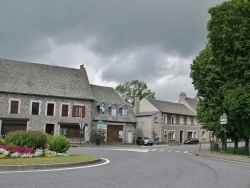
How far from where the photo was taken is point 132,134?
59.5 metres

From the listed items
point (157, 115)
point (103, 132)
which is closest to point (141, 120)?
point (157, 115)

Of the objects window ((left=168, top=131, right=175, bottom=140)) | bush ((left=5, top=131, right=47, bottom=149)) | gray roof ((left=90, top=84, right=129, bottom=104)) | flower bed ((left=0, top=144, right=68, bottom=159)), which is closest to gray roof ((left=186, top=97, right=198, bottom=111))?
window ((left=168, top=131, right=175, bottom=140))

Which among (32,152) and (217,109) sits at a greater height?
(217,109)

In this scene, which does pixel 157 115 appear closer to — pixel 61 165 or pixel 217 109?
pixel 217 109

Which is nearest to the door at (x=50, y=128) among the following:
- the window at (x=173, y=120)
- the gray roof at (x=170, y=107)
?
the gray roof at (x=170, y=107)

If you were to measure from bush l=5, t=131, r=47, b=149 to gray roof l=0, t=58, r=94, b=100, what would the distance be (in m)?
27.9

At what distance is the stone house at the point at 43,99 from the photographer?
46.8 metres

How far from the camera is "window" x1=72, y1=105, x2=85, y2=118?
169ft

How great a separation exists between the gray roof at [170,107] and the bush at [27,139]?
47416 millimetres

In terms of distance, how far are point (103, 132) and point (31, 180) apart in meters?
43.9

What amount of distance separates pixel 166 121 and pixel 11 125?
3083 cm

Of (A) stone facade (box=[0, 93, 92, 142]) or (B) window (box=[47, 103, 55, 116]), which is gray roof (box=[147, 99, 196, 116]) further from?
(B) window (box=[47, 103, 55, 116])

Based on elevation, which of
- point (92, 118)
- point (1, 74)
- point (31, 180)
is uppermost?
point (1, 74)

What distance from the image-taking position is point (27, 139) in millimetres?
19781
